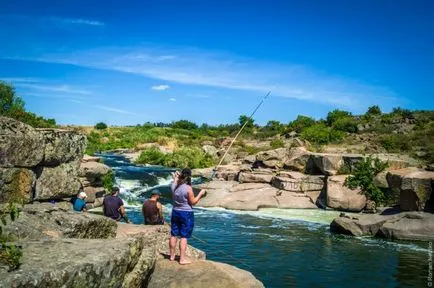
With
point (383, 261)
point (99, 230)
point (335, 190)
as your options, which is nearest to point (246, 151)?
point (335, 190)

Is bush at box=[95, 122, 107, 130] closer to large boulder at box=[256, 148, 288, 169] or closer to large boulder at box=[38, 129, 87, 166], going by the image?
large boulder at box=[256, 148, 288, 169]

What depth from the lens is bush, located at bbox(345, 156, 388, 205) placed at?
2416cm

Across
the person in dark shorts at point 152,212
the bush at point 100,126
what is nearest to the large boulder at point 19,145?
the person in dark shorts at point 152,212

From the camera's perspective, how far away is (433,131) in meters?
46.2

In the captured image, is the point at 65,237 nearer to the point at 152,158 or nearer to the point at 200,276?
the point at 200,276

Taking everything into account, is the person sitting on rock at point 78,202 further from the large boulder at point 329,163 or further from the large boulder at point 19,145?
the large boulder at point 329,163

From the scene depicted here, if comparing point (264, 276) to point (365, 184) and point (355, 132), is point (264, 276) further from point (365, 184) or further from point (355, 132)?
point (355, 132)

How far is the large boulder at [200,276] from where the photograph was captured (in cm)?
743

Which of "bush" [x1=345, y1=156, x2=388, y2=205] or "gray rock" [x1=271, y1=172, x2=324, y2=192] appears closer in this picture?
"bush" [x1=345, y1=156, x2=388, y2=205]

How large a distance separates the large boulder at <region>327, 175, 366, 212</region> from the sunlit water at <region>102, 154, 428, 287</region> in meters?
1.24

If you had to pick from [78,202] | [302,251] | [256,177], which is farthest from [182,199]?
[256,177]

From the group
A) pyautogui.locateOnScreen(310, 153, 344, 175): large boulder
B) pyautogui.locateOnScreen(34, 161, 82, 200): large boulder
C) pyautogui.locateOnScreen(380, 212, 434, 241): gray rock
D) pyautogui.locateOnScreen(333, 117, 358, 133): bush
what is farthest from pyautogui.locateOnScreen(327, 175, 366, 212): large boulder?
pyautogui.locateOnScreen(333, 117, 358, 133): bush

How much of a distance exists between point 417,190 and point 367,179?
5.36 meters

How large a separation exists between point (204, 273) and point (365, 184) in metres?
19.1
